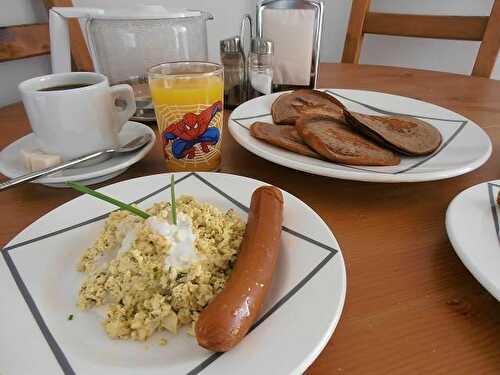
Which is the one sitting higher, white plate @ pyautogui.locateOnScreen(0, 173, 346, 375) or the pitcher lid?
the pitcher lid

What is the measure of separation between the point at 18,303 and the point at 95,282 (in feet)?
0.32

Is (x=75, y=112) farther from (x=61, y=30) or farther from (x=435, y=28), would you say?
(x=435, y=28)

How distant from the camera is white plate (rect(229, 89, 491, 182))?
73 cm

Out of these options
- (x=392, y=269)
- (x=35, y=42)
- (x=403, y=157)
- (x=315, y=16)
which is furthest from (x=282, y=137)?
(x=35, y=42)

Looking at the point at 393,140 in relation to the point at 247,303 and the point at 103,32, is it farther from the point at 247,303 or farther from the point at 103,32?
the point at 103,32

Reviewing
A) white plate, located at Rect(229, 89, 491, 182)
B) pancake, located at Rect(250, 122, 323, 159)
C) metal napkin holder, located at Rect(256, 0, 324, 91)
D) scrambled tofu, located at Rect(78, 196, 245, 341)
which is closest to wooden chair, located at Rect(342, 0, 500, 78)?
metal napkin holder, located at Rect(256, 0, 324, 91)

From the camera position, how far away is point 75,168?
0.85 metres

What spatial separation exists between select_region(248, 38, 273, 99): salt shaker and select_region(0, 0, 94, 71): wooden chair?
891 mm

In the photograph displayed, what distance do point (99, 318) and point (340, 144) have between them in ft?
2.01

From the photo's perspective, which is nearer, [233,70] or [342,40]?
[233,70]

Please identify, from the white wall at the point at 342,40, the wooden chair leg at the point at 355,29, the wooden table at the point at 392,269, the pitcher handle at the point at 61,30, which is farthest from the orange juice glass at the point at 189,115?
the wooden chair leg at the point at 355,29

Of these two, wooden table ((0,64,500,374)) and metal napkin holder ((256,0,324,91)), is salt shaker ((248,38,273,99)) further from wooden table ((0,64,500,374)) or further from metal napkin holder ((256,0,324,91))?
wooden table ((0,64,500,374))

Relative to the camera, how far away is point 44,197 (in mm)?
789

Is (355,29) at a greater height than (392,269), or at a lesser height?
greater
